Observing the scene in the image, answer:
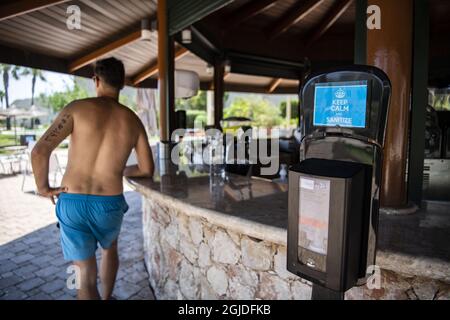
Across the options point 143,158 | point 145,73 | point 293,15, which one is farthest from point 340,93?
point 145,73

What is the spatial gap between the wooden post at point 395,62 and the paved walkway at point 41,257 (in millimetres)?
2404

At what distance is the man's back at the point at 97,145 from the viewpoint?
234 cm

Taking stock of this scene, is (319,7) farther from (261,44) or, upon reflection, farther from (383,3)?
(383,3)

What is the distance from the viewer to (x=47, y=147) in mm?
2230

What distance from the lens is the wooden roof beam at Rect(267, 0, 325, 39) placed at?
554 cm

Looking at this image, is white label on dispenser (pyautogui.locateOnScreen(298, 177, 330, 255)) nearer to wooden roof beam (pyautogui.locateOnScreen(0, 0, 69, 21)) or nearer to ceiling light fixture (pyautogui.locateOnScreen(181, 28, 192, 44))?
ceiling light fixture (pyautogui.locateOnScreen(181, 28, 192, 44))

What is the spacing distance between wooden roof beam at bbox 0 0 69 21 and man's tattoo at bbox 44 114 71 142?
7.19 ft

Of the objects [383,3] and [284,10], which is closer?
[383,3]

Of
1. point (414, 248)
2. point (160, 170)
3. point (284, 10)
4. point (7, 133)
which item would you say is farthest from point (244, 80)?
point (414, 248)

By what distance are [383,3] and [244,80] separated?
28.1 ft

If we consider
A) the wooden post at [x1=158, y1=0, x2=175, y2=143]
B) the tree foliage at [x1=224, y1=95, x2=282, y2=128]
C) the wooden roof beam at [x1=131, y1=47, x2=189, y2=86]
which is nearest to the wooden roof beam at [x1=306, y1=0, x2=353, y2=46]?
the wooden post at [x1=158, y1=0, x2=175, y2=143]

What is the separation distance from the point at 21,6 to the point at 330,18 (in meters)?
4.86

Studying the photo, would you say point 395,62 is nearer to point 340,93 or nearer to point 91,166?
point 340,93

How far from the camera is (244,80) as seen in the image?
10.3 meters
